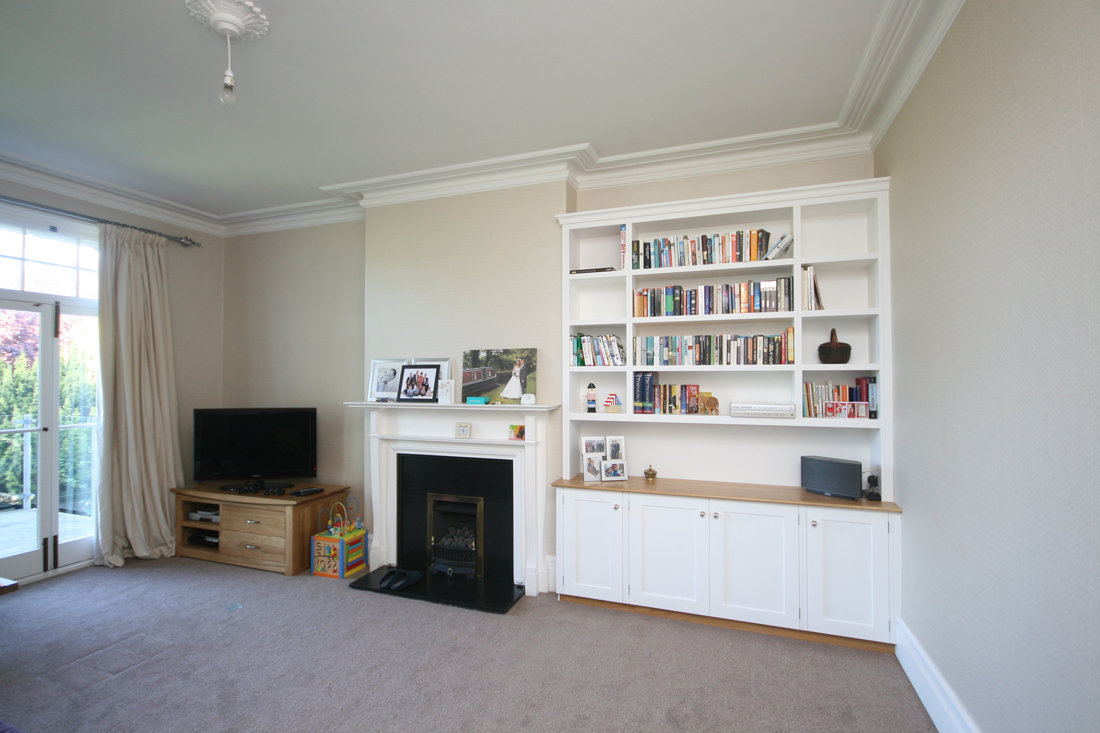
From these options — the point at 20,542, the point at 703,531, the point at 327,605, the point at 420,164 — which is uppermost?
the point at 420,164

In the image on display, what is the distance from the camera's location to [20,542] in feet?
11.4

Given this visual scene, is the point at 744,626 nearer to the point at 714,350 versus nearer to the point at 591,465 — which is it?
the point at 591,465

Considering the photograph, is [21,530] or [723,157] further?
[21,530]

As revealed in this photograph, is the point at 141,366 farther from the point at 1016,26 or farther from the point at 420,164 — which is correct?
the point at 1016,26

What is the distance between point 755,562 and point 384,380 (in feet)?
8.80

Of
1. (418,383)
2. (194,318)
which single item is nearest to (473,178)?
(418,383)

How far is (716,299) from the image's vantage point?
10.2 feet

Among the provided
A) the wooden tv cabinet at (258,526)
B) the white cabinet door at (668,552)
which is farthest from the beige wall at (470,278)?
the wooden tv cabinet at (258,526)

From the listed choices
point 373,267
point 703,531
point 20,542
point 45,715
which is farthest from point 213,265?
point 703,531

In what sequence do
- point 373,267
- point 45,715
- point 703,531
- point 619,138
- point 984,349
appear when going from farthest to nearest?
point 373,267, point 619,138, point 703,531, point 45,715, point 984,349

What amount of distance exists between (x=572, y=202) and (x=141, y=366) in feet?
11.5

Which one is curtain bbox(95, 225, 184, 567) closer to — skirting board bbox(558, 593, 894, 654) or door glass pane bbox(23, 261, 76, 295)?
door glass pane bbox(23, 261, 76, 295)

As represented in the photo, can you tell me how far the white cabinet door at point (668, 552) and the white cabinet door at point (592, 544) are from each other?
0.28ft

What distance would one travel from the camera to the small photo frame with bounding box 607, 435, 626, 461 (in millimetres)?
→ 3283
